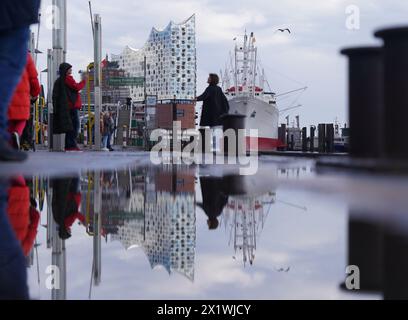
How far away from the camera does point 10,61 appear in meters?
4.95

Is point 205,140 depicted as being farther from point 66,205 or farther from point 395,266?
point 395,266

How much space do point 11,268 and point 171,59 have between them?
9631cm

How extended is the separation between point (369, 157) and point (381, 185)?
5.65 feet

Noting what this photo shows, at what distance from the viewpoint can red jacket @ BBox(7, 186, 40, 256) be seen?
83.1 inches

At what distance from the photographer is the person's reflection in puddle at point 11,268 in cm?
150

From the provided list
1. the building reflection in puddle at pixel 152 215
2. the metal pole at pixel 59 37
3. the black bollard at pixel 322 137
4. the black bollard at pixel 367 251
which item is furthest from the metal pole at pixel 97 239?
the black bollard at pixel 322 137

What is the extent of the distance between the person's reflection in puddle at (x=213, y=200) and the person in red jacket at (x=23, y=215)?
0.73m

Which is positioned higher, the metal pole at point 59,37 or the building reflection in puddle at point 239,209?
the metal pole at point 59,37

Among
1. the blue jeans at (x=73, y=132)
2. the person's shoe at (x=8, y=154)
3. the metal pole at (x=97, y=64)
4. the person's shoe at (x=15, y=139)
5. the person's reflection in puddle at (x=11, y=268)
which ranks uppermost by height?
the metal pole at (x=97, y=64)

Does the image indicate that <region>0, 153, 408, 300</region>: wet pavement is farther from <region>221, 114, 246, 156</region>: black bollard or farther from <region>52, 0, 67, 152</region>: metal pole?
<region>52, 0, 67, 152</region>: metal pole

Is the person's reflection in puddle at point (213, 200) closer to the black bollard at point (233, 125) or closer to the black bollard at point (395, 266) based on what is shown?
the black bollard at point (395, 266)

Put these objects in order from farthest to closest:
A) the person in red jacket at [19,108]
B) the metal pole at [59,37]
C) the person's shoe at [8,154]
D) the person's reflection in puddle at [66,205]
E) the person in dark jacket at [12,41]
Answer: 1. the metal pole at [59,37]
2. the person in red jacket at [19,108]
3. the person's shoe at [8,154]
4. the person in dark jacket at [12,41]
5. the person's reflection in puddle at [66,205]

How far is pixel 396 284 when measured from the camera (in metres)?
1.53
